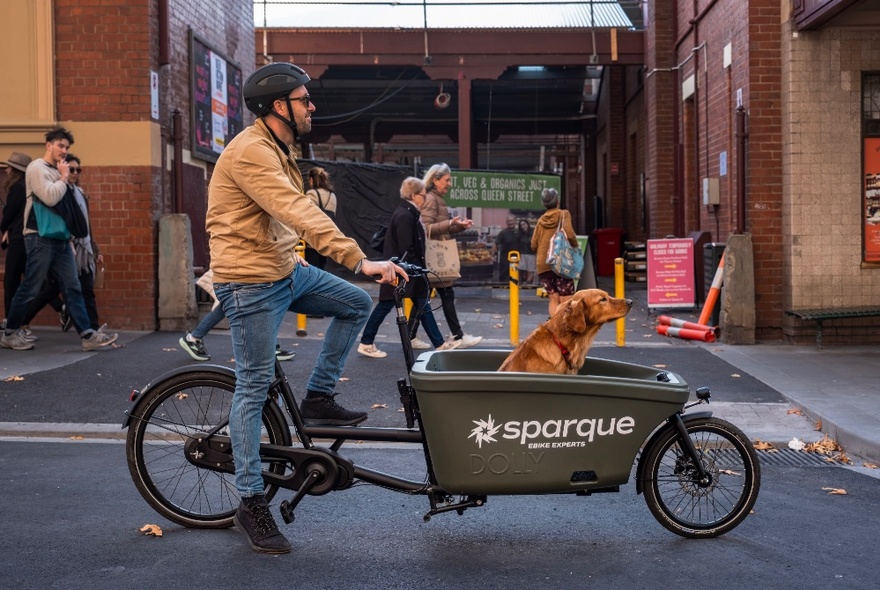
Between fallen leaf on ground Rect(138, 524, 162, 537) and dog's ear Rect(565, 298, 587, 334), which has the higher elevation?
dog's ear Rect(565, 298, 587, 334)

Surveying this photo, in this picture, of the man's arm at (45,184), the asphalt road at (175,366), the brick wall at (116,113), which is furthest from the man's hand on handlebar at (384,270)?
the brick wall at (116,113)

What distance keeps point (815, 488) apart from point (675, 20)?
48.1 ft

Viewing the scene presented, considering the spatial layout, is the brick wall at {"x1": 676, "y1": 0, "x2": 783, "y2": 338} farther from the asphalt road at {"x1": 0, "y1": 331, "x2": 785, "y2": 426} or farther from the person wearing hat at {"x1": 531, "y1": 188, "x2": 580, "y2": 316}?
the person wearing hat at {"x1": 531, "y1": 188, "x2": 580, "y2": 316}

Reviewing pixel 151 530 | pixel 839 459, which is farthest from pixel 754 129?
pixel 151 530

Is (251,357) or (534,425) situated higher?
(251,357)

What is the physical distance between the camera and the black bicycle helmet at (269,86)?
476 centimetres

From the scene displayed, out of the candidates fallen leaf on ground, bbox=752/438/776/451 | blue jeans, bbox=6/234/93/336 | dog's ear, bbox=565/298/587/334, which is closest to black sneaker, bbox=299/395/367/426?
dog's ear, bbox=565/298/587/334

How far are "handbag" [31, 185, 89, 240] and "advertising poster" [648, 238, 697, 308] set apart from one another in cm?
733

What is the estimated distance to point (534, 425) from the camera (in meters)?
4.55

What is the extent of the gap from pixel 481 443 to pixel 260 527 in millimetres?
1021

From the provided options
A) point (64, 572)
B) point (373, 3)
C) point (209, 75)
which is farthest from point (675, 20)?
point (64, 572)

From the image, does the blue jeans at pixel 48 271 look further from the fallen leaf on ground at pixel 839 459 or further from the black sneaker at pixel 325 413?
the fallen leaf on ground at pixel 839 459

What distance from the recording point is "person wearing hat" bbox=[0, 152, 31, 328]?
10.9 meters

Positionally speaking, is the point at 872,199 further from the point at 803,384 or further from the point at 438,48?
the point at 438,48
